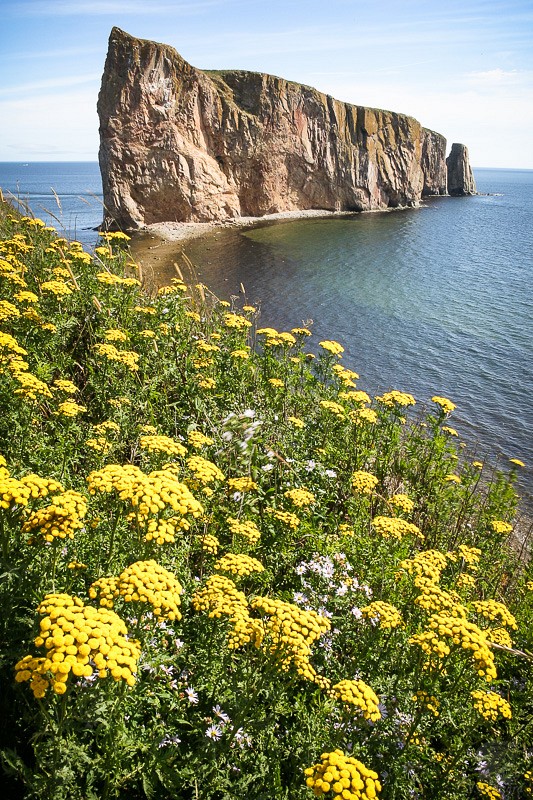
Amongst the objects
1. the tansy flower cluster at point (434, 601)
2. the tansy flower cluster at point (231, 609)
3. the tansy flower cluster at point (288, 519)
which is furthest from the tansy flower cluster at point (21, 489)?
the tansy flower cluster at point (434, 601)

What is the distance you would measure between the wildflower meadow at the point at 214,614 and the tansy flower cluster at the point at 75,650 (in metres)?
0.01

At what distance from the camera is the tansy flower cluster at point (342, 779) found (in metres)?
2.38

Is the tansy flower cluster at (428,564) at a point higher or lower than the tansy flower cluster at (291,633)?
lower

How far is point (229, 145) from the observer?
5838 cm

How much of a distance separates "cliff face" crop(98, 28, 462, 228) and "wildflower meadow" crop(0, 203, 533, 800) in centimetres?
4003

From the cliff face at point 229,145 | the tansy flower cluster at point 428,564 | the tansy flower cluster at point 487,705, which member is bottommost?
the tansy flower cluster at point 487,705

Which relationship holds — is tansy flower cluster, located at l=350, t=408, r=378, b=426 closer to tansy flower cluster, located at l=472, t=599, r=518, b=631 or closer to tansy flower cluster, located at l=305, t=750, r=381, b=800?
tansy flower cluster, located at l=472, t=599, r=518, b=631

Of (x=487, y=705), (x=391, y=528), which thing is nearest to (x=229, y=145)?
(x=391, y=528)

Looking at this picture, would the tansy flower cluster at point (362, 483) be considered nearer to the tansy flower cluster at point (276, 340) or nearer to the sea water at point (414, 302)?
the tansy flower cluster at point (276, 340)

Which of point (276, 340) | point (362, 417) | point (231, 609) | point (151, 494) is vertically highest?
point (276, 340)

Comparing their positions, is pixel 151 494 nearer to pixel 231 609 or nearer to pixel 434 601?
pixel 231 609

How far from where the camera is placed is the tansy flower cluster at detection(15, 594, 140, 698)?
214 centimetres

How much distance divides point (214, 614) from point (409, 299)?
31612mm

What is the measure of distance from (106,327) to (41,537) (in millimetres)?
4846
